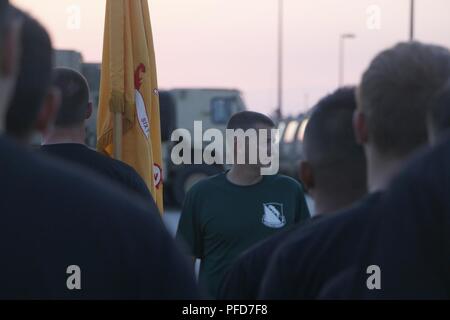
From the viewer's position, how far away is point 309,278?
2086mm

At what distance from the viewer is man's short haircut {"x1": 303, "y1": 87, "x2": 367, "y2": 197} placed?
2588 millimetres

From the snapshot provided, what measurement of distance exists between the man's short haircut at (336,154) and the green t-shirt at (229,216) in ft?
6.42

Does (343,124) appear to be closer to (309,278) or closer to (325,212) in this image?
(325,212)

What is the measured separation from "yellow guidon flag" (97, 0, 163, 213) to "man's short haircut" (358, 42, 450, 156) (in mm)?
2876

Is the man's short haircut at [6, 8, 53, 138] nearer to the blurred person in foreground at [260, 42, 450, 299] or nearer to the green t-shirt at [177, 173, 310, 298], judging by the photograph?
the blurred person in foreground at [260, 42, 450, 299]

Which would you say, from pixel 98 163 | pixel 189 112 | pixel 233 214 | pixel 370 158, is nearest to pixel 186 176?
pixel 189 112

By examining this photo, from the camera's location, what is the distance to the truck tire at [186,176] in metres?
20.1

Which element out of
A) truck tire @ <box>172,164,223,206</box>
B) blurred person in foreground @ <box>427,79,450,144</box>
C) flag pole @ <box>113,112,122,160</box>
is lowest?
truck tire @ <box>172,164,223,206</box>

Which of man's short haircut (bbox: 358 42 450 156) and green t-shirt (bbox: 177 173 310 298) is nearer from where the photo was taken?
man's short haircut (bbox: 358 42 450 156)

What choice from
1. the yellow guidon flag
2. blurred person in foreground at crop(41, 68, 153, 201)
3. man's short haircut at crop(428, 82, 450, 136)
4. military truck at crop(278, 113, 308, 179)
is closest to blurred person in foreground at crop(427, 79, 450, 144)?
man's short haircut at crop(428, 82, 450, 136)

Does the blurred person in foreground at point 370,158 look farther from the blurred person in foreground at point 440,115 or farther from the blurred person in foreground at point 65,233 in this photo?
the blurred person in foreground at point 65,233

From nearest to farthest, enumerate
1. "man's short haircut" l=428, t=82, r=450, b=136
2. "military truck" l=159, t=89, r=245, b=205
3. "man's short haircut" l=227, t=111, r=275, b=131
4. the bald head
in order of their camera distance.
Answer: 1. "man's short haircut" l=428, t=82, r=450, b=136
2. the bald head
3. "man's short haircut" l=227, t=111, r=275, b=131
4. "military truck" l=159, t=89, r=245, b=205

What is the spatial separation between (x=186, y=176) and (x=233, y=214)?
15.5m

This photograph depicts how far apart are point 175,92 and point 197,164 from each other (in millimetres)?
2180
